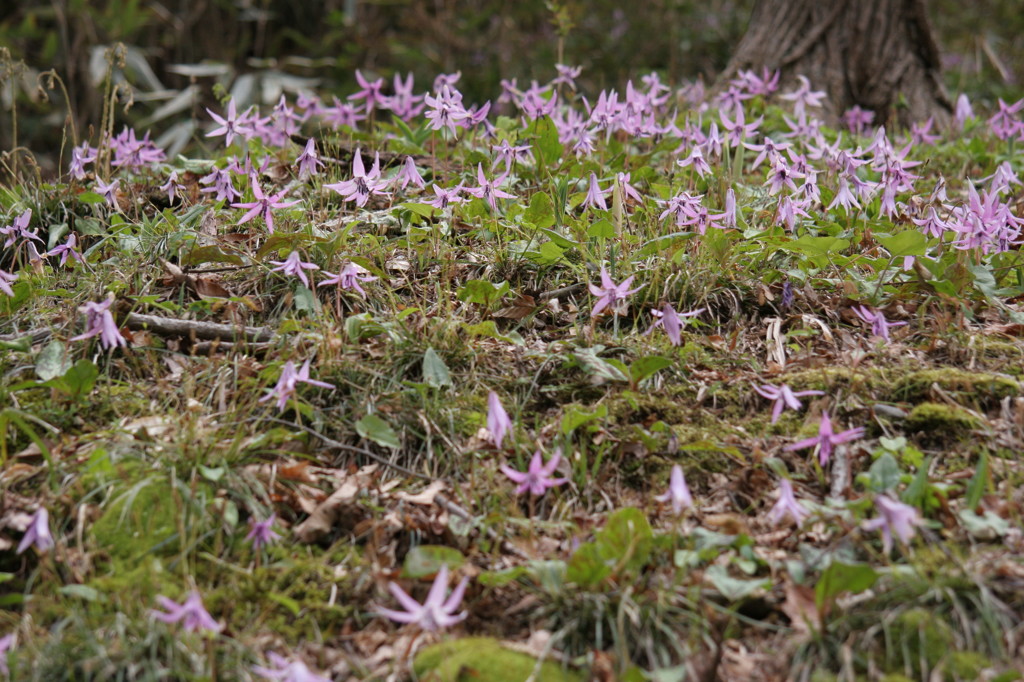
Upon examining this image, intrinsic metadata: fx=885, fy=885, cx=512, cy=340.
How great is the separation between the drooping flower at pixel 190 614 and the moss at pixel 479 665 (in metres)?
0.38

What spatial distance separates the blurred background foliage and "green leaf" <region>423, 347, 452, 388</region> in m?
5.14

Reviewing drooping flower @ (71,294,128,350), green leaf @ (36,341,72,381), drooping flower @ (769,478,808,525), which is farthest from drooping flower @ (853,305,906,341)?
green leaf @ (36,341,72,381)

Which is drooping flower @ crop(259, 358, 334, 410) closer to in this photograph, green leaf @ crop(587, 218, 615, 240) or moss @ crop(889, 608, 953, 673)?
green leaf @ crop(587, 218, 615, 240)

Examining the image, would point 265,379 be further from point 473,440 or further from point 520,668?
point 520,668

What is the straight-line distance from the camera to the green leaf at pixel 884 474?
6.09 ft

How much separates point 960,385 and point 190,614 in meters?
1.87

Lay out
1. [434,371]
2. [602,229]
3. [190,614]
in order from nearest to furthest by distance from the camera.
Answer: [190,614] < [434,371] < [602,229]

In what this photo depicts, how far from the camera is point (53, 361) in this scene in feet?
7.37

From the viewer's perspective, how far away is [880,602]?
64.6 inches

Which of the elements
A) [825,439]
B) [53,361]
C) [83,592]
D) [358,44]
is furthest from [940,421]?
[358,44]

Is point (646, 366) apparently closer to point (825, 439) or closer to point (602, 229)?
point (825, 439)

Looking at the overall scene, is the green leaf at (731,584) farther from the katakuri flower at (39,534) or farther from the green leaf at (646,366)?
the katakuri flower at (39,534)

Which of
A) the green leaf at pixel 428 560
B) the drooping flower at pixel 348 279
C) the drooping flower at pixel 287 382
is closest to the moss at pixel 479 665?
the green leaf at pixel 428 560

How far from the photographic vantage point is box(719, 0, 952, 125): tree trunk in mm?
4855
